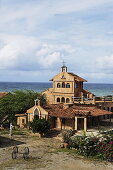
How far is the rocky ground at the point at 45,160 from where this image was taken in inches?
970

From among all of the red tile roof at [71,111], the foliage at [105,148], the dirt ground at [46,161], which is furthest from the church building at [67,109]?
the foliage at [105,148]

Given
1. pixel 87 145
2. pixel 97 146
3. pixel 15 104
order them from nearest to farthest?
1. pixel 97 146
2. pixel 87 145
3. pixel 15 104

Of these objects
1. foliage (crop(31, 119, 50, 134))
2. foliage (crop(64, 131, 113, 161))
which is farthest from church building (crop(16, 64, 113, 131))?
foliage (crop(64, 131, 113, 161))

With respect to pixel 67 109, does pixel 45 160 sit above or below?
below

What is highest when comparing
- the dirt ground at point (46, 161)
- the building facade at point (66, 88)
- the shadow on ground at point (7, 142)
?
the building facade at point (66, 88)

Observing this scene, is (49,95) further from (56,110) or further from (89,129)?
(89,129)

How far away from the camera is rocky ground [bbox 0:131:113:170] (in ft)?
80.8

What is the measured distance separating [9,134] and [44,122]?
16.8 ft

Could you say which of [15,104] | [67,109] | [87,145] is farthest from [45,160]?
[15,104]

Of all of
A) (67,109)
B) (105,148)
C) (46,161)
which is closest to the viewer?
(46,161)

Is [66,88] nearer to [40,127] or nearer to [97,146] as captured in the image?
[40,127]

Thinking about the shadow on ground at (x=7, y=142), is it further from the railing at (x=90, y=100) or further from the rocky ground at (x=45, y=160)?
the railing at (x=90, y=100)

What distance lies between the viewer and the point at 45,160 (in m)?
26.7

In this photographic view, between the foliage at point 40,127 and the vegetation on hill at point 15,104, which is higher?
the vegetation on hill at point 15,104
